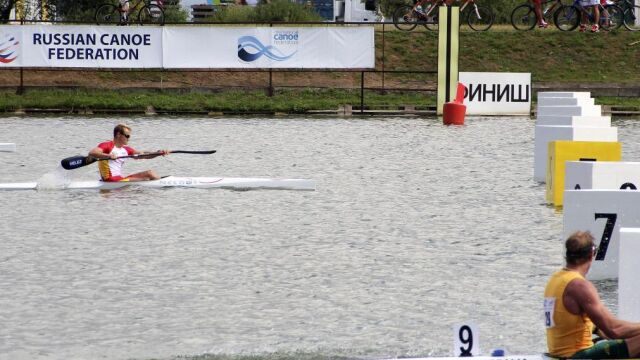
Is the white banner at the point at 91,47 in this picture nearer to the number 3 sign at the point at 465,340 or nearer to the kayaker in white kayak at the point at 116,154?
the kayaker in white kayak at the point at 116,154

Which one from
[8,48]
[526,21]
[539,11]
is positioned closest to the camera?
[8,48]

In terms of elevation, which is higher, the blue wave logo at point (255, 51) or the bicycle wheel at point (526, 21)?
the bicycle wheel at point (526, 21)

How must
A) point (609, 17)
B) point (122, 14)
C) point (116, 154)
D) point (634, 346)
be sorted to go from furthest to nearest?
point (609, 17)
point (122, 14)
point (116, 154)
point (634, 346)

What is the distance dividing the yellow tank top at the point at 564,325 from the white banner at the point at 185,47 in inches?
1151

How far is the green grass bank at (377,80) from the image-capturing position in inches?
1475

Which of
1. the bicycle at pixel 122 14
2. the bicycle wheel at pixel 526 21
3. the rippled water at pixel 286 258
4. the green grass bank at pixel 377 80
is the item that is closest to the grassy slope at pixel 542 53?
the green grass bank at pixel 377 80

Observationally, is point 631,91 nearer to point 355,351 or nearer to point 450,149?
point 450,149

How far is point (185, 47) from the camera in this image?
37.6m

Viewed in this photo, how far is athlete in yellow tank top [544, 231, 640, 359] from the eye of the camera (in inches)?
324

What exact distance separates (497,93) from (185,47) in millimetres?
9514

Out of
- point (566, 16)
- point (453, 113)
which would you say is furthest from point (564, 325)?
point (566, 16)

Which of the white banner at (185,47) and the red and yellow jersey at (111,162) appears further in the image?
the white banner at (185,47)

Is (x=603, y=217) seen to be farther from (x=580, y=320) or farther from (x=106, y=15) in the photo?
(x=106, y=15)

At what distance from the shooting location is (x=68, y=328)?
11.0 metres
